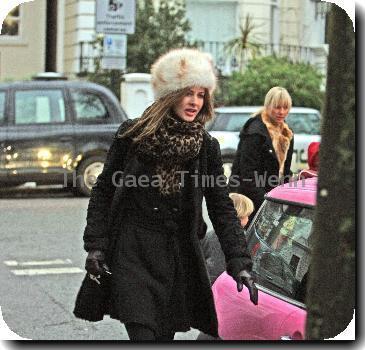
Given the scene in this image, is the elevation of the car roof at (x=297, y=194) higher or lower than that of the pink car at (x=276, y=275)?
higher

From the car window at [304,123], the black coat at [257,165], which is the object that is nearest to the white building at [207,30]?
the car window at [304,123]

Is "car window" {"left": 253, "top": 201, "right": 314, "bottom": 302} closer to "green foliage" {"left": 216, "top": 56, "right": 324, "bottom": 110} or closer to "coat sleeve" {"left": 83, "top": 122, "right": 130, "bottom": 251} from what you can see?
"coat sleeve" {"left": 83, "top": 122, "right": 130, "bottom": 251}

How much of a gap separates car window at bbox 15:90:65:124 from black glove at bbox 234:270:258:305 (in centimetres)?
1236

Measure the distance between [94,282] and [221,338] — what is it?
25.4 inches

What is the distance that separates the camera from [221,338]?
4883 millimetres

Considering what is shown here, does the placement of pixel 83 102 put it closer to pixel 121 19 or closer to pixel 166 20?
pixel 121 19

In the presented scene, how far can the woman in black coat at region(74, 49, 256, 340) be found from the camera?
16.5 feet

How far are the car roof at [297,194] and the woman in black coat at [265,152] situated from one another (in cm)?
350

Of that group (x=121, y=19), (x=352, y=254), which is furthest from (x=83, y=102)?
(x=352, y=254)

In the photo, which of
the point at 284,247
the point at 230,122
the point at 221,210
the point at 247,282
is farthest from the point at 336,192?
the point at 230,122

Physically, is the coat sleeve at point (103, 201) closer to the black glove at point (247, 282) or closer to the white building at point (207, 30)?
the black glove at point (247, 282)

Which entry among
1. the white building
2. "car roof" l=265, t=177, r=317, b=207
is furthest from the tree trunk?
the white building

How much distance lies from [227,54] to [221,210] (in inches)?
903

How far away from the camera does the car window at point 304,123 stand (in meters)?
18.9
